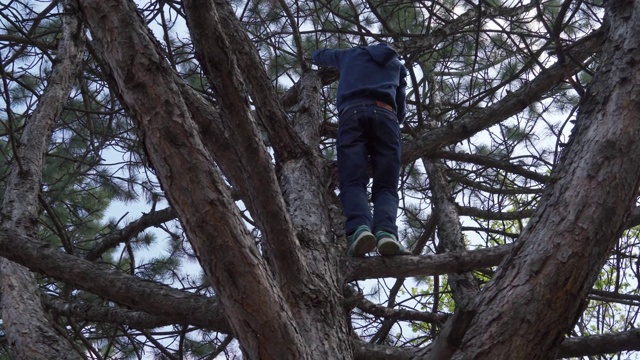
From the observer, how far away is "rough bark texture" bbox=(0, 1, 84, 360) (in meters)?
2.17

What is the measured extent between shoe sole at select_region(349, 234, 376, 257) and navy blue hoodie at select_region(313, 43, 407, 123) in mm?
982

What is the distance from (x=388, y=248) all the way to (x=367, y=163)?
0.63 m

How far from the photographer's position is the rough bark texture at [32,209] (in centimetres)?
217

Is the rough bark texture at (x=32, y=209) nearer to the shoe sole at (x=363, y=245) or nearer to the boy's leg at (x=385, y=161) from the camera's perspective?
the shoe sole at (x=363, y=245)

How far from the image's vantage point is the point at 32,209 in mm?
3115

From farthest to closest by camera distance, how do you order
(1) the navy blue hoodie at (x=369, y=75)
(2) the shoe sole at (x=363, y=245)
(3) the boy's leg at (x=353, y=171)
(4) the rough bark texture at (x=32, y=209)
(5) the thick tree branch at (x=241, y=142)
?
(1) the navy blue hoodie at (x=369, y=75)
(3) the boy's leg at (x=353, y=171)
(2) the shoe sole at (x=363, y=245)
(4) the rough bark texture at (x=32, y=209)
(5) the thick tree branch at (x=241, y=142)

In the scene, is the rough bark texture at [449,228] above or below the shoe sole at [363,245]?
above

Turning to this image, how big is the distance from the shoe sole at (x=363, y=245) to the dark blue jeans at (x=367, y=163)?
9.5 inches

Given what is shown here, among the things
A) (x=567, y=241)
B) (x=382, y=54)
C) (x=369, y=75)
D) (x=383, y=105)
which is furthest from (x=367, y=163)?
(x=567, y=241)

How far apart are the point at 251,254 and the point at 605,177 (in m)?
0.83

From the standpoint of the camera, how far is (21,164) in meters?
3.23

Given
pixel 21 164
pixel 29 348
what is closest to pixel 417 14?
pixel 21 164

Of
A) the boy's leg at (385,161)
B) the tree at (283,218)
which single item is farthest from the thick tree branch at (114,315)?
the boy's leg at (385,161)

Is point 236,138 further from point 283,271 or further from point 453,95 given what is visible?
point 453,95
